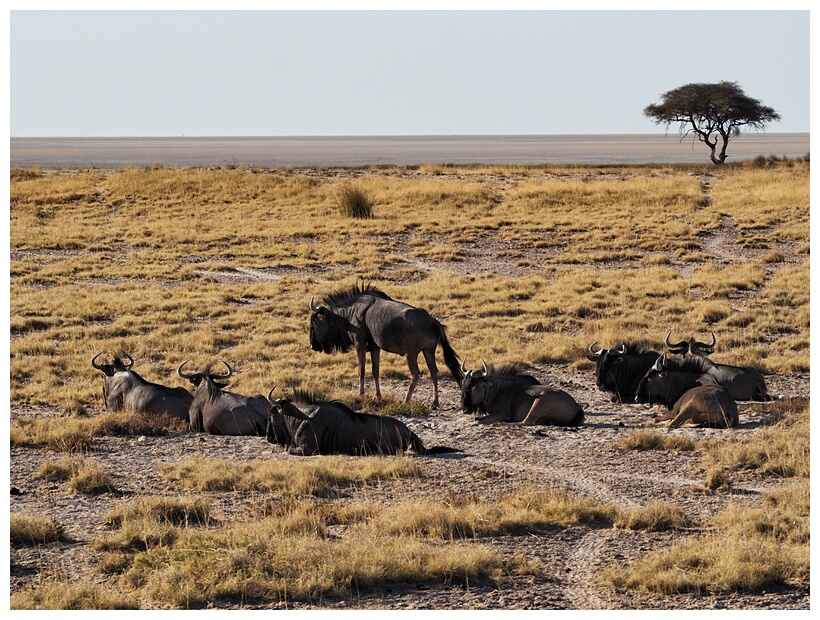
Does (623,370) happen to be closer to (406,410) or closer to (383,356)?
(406,410)

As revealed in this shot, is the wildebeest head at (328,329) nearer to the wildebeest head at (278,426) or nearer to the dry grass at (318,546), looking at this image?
the wildebeest head at (278,426)

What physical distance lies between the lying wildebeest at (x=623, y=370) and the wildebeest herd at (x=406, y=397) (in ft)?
0.04

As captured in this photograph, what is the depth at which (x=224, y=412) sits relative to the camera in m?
11.3

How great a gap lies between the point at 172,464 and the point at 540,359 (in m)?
6.80

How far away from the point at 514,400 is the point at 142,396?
4.13 meters

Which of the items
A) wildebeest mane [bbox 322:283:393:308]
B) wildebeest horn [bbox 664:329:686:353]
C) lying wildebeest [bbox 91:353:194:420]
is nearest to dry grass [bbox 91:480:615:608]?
lying wildebeest [bbox 91:353:194:420]

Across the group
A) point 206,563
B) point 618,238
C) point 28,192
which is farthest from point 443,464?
point 28,192

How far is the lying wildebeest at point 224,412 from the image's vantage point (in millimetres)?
11273

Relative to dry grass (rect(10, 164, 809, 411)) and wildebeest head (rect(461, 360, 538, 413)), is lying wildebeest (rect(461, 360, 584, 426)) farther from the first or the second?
dry grass (rect(10, 164, 809, 411))

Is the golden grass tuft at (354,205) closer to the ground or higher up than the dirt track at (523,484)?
higher up

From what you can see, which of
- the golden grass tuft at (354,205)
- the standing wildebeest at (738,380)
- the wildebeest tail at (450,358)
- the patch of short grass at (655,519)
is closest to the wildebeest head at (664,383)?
the standing wildebeest at (738,380)

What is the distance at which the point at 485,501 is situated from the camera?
8.58 meters

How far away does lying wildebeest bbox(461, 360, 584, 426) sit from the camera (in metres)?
11.5

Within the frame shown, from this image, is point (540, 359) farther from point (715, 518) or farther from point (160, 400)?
point (715, 518)
